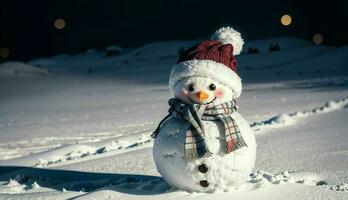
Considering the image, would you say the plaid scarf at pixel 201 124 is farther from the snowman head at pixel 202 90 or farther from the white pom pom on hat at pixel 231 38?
the white pom pom on hat at pixel 231 38

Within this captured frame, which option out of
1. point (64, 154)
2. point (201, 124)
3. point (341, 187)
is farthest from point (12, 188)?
point (341, 187)

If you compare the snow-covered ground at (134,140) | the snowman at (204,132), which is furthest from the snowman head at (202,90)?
the snow-covered ground at (134,140)

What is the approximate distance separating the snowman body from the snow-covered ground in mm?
66

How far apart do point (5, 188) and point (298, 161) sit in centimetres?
194

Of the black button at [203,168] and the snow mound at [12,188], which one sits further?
the snow mound at [12,188]

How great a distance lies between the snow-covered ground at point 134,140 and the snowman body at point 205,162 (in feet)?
0.22

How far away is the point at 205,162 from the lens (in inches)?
118

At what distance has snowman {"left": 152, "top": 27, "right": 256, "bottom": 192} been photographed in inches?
118

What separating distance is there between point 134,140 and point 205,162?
255 centimetres

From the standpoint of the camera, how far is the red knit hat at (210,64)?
120 inches

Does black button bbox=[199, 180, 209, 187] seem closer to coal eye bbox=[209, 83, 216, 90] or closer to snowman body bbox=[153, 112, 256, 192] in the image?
snowman body bbox=[153, 112, 256, 192]

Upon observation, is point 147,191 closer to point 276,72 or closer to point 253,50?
point 276,72

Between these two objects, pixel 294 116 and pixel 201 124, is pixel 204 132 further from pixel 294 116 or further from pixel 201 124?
pixel 294 116

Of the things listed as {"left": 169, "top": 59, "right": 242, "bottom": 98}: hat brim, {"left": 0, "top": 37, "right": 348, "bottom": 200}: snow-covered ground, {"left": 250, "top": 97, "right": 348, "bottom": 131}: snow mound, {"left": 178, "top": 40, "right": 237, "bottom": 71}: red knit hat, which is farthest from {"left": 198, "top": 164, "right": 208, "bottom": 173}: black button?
{"left": 250, "top": 97, "right": 348, "bottom": 131}: snow mound
